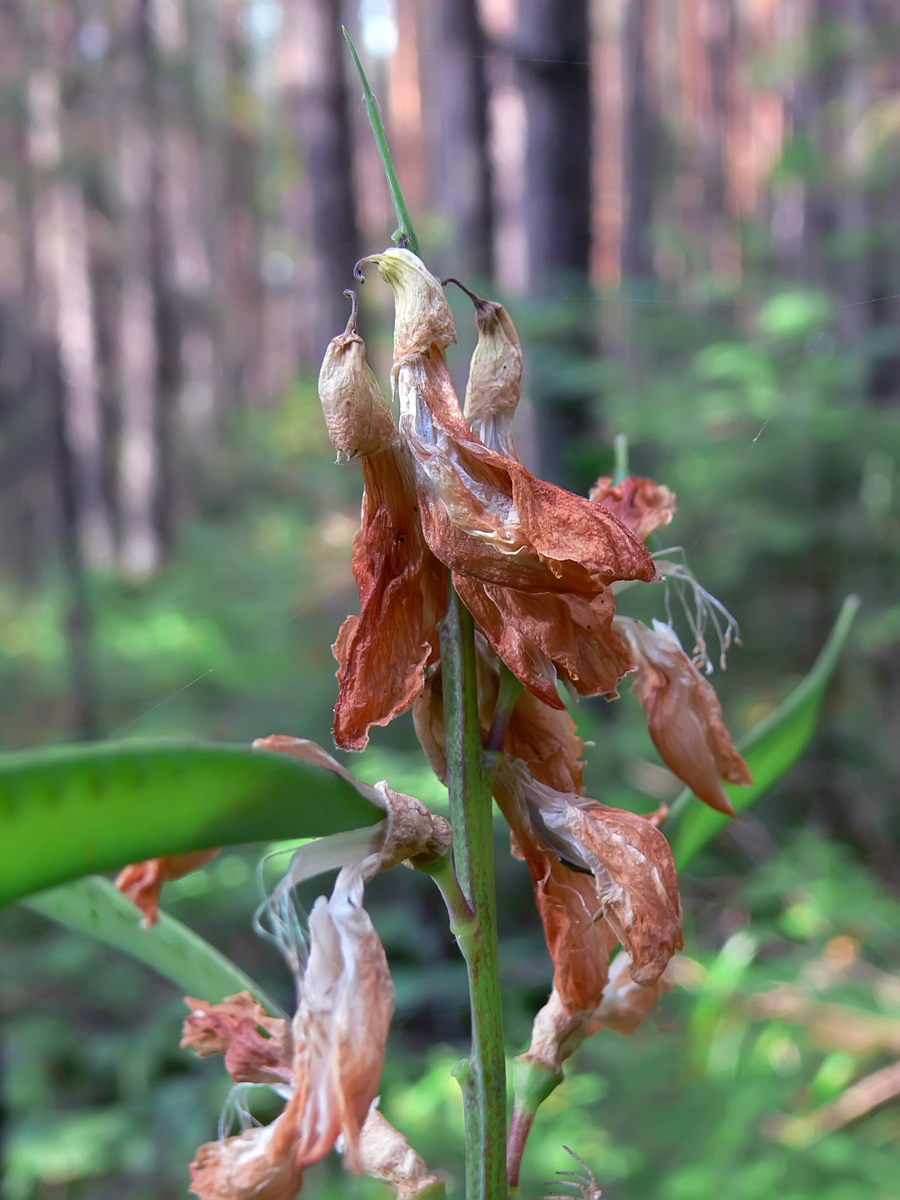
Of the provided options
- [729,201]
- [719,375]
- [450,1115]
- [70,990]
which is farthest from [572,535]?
[729,201]

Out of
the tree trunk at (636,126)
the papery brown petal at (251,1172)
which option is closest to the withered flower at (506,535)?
the papery brown petal at (251,1172)

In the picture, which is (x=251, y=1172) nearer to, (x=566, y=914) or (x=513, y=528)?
(x=566, y=914)

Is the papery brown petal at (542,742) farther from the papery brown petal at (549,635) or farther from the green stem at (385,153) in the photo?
the green stem at (385,153)

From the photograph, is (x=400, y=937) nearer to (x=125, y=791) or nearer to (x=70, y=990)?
(x=70, y=990)

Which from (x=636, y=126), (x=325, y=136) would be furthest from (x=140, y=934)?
(x=636, y=126)

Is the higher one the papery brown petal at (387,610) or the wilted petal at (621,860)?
the papery brown petal at (387,610)
